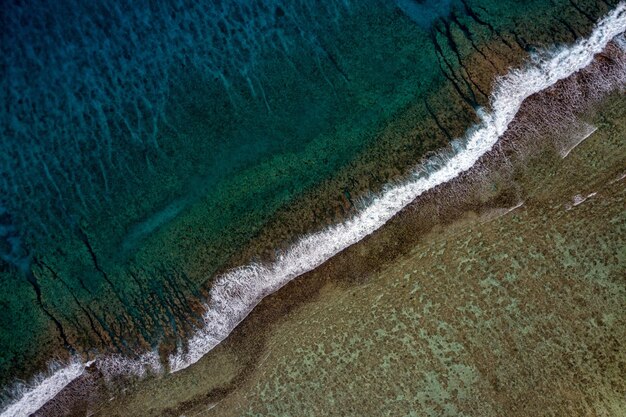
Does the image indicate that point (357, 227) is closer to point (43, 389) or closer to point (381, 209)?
point (381, 209)

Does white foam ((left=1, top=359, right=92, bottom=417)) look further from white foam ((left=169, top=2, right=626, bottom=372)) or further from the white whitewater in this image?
white foam ((left=169, top=2, right=626, bottom=372))

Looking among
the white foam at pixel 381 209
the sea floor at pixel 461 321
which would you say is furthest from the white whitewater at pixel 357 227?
the sea floor at pixel 461 321

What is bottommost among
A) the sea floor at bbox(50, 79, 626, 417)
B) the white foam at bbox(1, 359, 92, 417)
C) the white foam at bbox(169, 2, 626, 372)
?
the sea floor at bbox(50, 79, 626, 417)

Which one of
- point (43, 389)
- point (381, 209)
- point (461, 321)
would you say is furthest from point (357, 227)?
point (43, 389)

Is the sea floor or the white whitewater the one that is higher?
the white whitewater

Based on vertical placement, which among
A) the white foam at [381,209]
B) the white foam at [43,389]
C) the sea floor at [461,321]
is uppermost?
the white foam at [43,389]

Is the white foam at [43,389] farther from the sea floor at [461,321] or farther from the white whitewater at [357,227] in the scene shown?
the sea floor at [461,321]

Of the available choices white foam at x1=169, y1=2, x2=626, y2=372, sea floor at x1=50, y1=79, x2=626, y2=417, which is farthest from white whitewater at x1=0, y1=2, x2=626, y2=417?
sea floor at x1=50, y1=79, x2=626, y2=417

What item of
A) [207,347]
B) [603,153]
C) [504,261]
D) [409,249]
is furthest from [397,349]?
[603,153]

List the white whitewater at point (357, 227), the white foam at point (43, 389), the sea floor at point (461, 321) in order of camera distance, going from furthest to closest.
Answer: the white foam at point (43, 389) → the white whitewater at point (357, 227) → the sea floor at point (461, 321)
